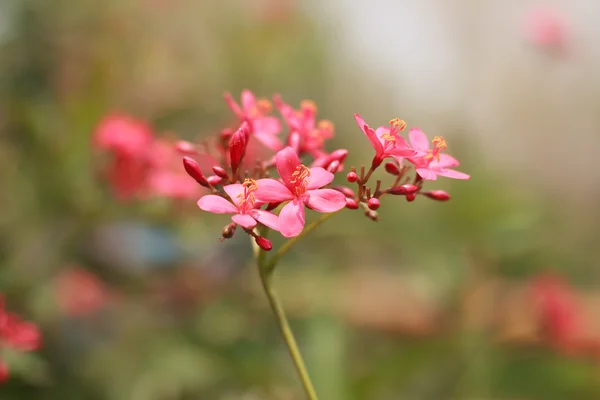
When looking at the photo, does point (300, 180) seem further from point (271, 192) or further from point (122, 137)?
point (122, 137)

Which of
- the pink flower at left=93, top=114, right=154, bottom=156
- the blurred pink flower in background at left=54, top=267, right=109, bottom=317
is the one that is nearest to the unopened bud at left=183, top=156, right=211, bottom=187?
the pink flower at left=93, top=114, right=154, bottom=156

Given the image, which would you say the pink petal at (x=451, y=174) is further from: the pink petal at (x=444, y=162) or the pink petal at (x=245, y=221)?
the pink petal at (x=245, y=221)

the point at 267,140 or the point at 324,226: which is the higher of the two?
the point at 267,140

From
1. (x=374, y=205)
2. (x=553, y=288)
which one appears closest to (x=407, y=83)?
(x=553, y=288)

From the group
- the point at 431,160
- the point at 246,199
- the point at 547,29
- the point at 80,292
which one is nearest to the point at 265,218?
the point at 246,199

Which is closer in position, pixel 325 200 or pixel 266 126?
pixel 325 200

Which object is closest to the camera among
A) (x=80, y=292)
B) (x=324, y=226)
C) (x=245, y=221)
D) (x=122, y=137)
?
(x=245, y=221)

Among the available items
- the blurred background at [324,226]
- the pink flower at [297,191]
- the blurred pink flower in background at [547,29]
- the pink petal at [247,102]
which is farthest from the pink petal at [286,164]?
the blurred pink flower in background at [547,29]
